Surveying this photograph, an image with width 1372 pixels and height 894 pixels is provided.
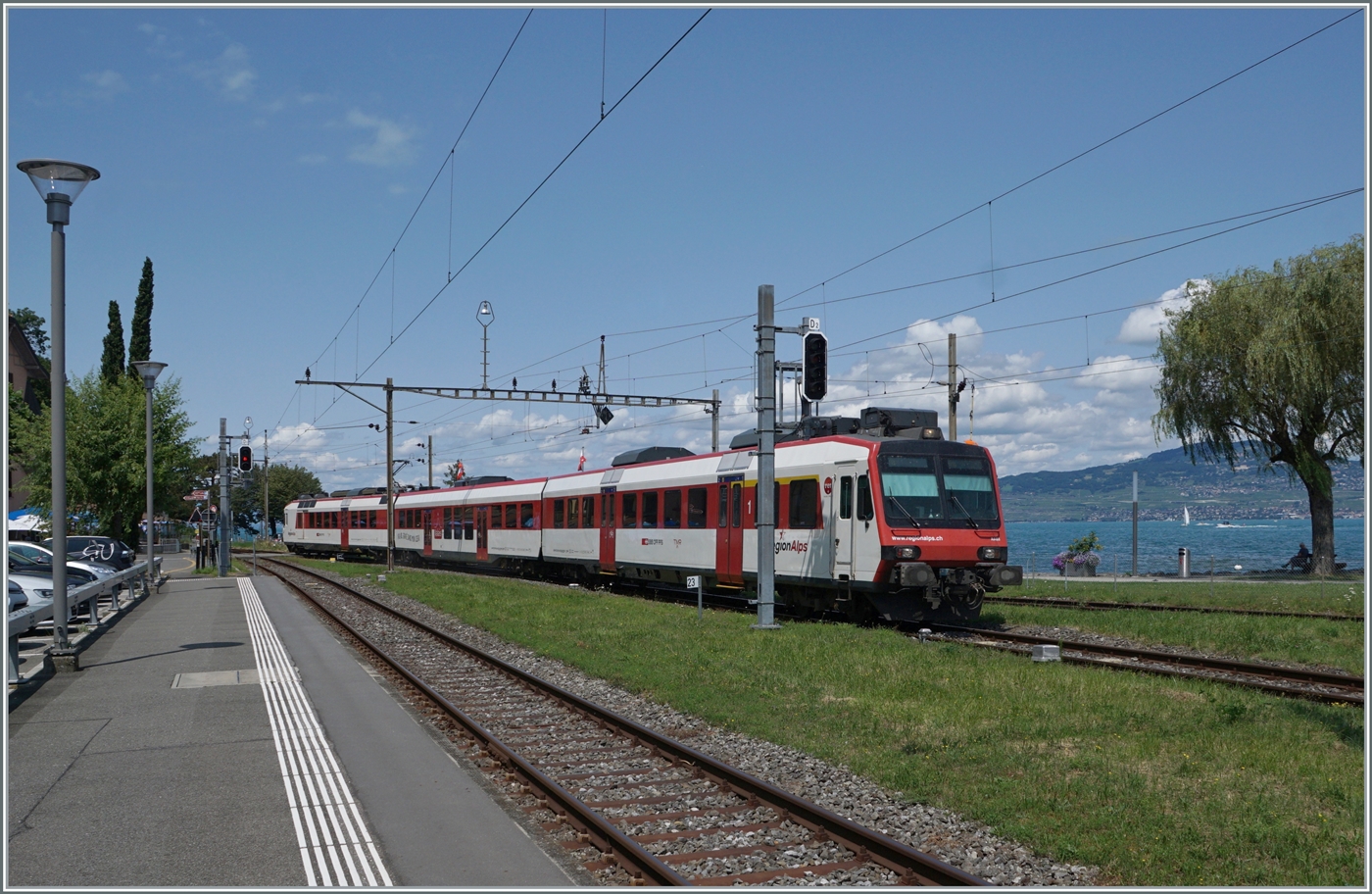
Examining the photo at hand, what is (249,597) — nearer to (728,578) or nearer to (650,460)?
(650,460)

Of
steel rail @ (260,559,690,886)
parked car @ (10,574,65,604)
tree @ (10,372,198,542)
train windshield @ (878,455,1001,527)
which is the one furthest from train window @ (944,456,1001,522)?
tree @ (10,372,198,542)

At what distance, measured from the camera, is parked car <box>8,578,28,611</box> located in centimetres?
1897

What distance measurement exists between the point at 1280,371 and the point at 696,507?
19.5 m

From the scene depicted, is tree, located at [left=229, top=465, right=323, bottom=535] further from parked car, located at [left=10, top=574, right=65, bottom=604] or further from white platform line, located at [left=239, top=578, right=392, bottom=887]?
white platform line, located at [left=239, top=578, right=392, bottom=887]

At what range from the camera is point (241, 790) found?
332 inches

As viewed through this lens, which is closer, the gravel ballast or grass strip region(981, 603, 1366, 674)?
the gravel ballast

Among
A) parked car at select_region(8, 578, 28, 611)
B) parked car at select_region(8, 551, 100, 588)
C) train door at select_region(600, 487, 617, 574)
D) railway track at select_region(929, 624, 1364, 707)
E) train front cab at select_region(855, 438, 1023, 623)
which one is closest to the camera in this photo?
railway track at select_region(929, 624, 1364, 707)

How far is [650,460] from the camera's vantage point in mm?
28047

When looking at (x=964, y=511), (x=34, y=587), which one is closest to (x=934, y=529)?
(x=964, y=511)

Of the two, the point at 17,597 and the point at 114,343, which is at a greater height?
the point at 114,343

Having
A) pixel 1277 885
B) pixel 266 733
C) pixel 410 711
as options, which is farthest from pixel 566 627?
pixel 1277 885

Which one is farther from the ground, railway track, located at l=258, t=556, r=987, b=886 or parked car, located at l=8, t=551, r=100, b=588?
parked car, located at l=8, t=551, r=100, b=588

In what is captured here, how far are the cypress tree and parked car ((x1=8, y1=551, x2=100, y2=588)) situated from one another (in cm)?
4646

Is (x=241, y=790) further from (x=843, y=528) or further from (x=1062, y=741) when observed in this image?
(x=843, y=528)
